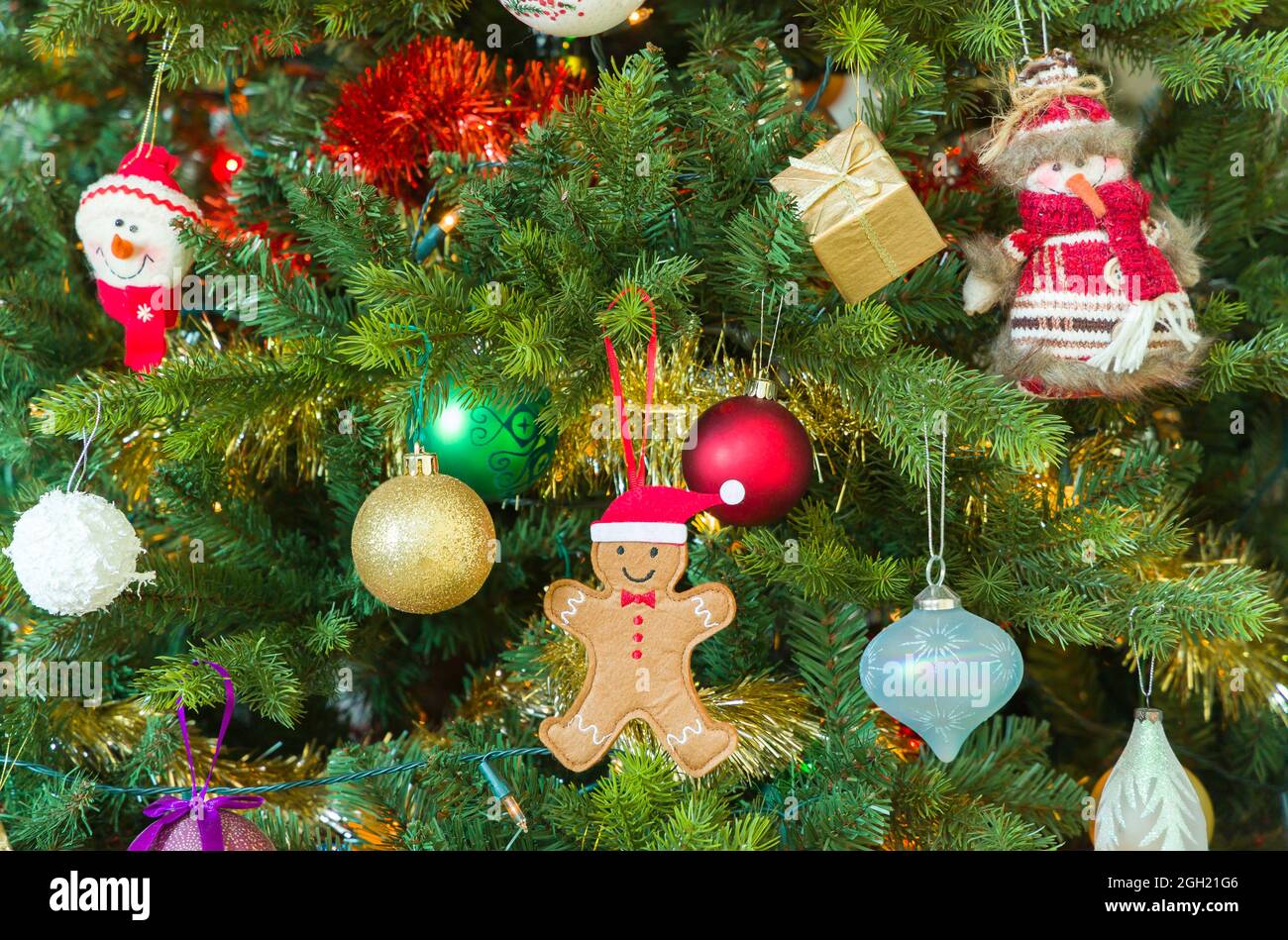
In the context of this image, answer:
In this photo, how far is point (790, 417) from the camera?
777 mm

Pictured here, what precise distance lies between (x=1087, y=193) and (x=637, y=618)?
1.32ft

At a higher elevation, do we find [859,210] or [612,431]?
[859,210]

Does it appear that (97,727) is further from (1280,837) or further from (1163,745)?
(1280,837)

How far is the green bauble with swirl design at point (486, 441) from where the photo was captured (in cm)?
83

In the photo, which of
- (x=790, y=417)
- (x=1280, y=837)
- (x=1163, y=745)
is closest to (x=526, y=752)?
(x=790, y=417)

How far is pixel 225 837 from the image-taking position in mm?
760

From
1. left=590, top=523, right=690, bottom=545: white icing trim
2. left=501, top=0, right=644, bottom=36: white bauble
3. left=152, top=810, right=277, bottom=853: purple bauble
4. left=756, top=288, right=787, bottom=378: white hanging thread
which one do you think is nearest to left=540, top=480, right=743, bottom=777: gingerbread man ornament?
left=590, top=523, right=690, bottom=545: white icing trim

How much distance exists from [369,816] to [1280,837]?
0.77m

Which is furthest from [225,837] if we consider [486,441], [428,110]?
[428,110]

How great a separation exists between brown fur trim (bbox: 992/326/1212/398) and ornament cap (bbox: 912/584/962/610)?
0.53 ft

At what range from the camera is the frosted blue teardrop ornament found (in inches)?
28.5

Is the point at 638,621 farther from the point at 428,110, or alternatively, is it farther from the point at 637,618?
the point at 428,110

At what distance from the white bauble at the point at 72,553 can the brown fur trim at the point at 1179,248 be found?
731mm

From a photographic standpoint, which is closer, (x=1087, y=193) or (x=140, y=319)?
(x=1087, y=193)
